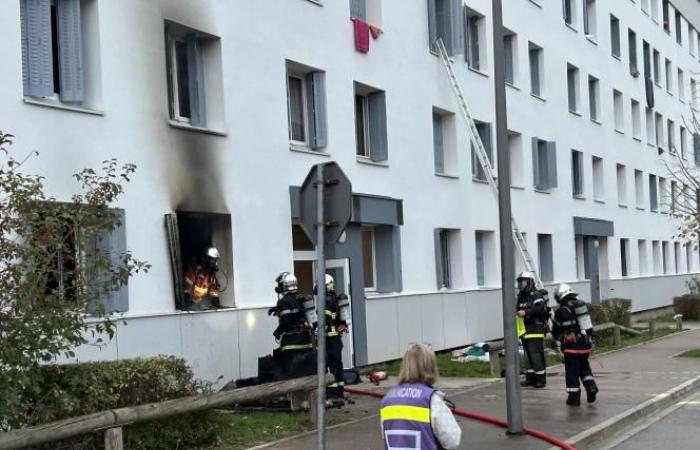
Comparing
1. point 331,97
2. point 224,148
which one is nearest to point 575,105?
point 331,97

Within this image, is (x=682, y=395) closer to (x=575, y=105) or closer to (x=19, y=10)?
(x=19, y=10)

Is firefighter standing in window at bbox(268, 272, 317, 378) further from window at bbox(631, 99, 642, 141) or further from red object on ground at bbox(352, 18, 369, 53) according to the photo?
window at bbox(631, 99, 642, 141)

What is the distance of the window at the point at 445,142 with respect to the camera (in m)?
22.2

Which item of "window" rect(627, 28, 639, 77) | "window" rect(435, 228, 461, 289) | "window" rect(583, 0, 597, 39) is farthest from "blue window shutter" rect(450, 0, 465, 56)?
"window" rect(627, 28, 639, 77)

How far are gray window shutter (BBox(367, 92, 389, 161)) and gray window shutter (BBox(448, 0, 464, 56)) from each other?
3416mm

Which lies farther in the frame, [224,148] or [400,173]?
[400,173]

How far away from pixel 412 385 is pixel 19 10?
8025 mm

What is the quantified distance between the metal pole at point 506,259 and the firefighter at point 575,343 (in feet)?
8.73

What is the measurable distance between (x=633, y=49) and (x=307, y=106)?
1062 inches

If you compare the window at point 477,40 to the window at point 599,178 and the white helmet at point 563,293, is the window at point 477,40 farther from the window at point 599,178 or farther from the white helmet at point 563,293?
the white helmet at point 563,293

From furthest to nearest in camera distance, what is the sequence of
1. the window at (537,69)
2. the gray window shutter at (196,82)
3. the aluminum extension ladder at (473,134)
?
the window at (537,69)
the aluminum extension ladder at (473,134)
the gray window shutter at (196,82)

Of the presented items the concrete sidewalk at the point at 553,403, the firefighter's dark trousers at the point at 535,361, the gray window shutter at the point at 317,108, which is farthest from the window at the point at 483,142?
the firefighter's dark trousers at the point at 535,361

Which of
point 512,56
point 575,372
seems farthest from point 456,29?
point 575,372

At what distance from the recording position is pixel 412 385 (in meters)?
5.48
